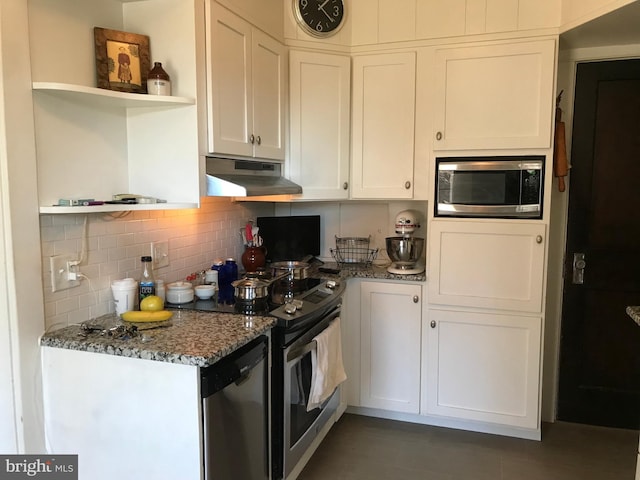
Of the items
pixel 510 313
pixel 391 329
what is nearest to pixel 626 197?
pixel 510 313

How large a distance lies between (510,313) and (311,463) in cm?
139

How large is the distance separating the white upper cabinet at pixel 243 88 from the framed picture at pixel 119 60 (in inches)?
11.3

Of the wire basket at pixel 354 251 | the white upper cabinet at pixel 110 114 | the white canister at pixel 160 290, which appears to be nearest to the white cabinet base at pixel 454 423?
the wire basket at pixel 354 251

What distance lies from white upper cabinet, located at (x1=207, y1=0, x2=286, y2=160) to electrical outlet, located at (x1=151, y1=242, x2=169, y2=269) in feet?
1.75

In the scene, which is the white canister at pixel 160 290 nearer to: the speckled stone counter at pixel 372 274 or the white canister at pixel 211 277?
the white canister at pixel 211 277

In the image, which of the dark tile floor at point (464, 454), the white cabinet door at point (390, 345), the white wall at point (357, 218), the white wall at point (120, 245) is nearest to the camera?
the white wall at point (120, 245)

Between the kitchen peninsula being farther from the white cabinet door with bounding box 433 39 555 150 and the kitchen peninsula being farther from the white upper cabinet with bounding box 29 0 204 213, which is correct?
the white cabinet door with bounding box 433 39 555 150

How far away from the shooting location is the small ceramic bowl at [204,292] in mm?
2320

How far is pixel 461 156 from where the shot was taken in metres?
2.76

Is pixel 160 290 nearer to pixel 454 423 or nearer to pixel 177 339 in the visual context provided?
pixel 177 339

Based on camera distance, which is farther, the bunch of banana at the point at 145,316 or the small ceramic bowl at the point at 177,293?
the small ceramic bowl at the point at 177,293

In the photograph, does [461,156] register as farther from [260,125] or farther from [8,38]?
[8,38]

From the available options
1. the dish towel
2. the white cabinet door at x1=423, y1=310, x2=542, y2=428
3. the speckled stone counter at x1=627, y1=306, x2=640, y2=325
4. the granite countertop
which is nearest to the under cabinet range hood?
the granite countertop

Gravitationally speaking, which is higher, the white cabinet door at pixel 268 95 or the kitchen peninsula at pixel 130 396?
the white cabinet door at pixel 268 95
